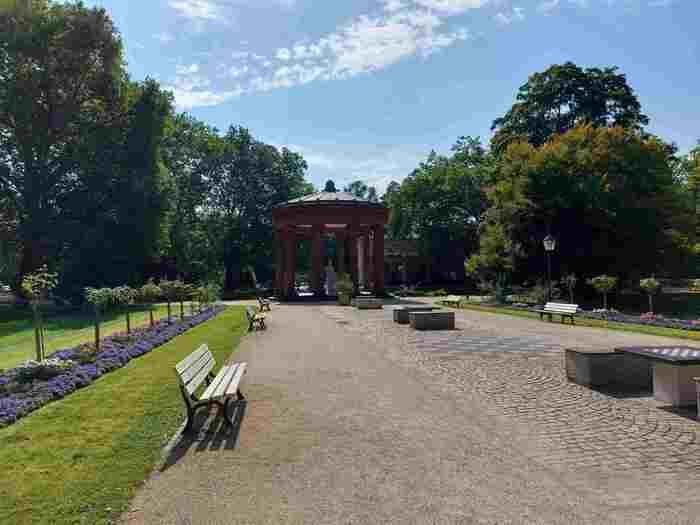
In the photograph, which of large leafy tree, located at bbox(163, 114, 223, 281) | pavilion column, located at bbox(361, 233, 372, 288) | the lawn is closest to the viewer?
the lawn

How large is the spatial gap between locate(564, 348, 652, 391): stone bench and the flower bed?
8608mm

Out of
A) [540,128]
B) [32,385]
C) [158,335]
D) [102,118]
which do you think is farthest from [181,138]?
[32,385]

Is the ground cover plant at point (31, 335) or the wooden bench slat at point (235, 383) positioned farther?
the ground cover plant at point (31, 335)

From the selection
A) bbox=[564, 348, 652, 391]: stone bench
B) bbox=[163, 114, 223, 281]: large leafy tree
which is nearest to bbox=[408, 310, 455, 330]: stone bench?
bbox=[564, 348, 652, 391]: stone bench

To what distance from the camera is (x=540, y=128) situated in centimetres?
4181

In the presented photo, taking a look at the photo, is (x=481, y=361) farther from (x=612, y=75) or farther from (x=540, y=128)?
(x=612, y=75)

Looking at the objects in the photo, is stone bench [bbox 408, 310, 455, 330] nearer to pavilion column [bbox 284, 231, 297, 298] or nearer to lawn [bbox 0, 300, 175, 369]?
lawn [bbox 0, 300, 175, 369]

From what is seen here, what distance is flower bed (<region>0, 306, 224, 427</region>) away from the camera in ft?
24.3

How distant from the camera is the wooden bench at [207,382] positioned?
231 inches

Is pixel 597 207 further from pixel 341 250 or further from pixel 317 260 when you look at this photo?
pixel 341 250

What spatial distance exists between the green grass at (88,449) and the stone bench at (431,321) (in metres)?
9.18

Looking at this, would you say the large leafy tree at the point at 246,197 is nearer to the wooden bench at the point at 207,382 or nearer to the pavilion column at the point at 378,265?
the pavilion column at the point at 378,265

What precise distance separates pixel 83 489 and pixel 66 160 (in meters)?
32.8

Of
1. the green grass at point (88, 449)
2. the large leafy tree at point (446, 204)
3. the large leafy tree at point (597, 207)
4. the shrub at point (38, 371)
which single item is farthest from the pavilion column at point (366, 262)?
the green grass at point (88, 449)
